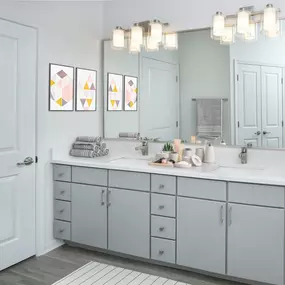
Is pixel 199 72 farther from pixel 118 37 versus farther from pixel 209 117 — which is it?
pixel 118 37

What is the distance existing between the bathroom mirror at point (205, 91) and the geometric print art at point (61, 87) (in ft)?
1.42

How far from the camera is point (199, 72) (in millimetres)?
3336

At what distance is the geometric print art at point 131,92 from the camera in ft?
12.2

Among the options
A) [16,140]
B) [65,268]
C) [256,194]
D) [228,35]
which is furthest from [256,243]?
[16,140]

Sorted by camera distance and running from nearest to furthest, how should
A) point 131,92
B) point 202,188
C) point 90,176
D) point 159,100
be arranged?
point 202,188 → point 90,176 → point 159,100 → point 131,92

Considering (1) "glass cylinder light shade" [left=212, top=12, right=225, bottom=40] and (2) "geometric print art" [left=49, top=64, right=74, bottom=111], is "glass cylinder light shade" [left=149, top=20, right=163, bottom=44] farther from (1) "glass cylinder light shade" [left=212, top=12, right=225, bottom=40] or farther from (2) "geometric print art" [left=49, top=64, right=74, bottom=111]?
(2) "geometric print art" [left=49, top=64, right=74, bottom=111]

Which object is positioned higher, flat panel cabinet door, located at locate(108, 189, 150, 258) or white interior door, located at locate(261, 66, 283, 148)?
white interior door, located at locate(261, 66, 283, 148)

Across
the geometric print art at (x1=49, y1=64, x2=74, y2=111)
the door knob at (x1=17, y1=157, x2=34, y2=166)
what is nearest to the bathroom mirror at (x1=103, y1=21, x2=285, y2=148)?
the geometric print art at (x1=49, y1=64, x2=74, y2=111)

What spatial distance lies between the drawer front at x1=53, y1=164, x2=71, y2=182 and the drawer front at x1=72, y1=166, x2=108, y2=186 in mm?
57

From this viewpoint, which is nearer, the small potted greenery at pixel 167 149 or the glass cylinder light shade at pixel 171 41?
the small potted greenery at pixel 167 149

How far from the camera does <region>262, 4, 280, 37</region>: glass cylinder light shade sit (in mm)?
2939

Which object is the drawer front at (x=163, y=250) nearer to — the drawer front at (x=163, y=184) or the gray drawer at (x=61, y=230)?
the drawer front at (x=163, y=184)

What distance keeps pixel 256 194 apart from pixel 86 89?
1998 mm

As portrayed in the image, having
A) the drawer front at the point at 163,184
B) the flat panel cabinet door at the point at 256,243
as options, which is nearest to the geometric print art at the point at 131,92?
the drawer front at the point at 163,184
